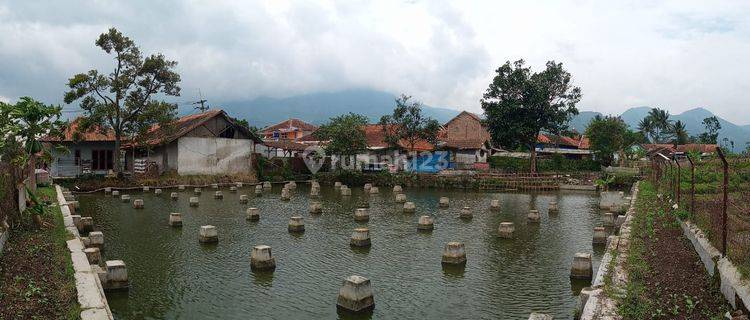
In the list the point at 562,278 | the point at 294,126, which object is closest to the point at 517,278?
the point at 562,278

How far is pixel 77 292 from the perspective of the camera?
33.6ft

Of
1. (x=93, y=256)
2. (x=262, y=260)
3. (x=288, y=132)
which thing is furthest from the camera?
(x=288, y=132)

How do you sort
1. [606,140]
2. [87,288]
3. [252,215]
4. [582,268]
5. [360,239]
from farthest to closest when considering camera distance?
1. [606,140]
2. [252,215]
3. [360,239]
4. [582,268]
5. [87,288]

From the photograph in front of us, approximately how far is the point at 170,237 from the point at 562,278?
14491 millimetres

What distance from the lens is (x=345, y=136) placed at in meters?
48.6

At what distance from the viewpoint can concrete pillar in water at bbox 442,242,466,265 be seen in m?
15.8

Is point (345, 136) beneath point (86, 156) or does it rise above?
above

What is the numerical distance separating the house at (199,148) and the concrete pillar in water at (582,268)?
35.0m

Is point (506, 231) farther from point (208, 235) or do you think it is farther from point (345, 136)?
point (345, 136)

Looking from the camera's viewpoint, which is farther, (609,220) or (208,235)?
(609,220)

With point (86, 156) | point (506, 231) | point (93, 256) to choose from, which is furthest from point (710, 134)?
point (93, 256)

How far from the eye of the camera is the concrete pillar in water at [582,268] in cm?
1415

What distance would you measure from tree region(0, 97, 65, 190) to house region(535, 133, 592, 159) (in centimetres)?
5309

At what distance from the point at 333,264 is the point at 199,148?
33.7 metres
